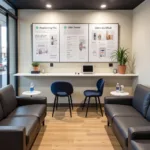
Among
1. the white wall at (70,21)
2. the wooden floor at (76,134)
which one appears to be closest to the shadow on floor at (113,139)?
the wooden floor at (76,134)

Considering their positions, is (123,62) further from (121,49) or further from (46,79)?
(46,79)

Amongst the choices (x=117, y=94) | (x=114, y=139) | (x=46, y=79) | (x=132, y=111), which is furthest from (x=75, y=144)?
(x=46, y=79)

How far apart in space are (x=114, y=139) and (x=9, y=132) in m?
1.90

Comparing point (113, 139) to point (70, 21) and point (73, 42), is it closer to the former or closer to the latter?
point (73, 42)

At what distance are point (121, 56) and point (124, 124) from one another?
2683 mm

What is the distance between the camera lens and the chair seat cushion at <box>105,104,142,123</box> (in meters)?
3.46

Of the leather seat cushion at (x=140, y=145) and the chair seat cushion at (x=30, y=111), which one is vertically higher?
the chair seat cushion at (x=30, y=111)

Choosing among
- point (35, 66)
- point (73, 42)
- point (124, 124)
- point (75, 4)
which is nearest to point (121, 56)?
point (73, 42)

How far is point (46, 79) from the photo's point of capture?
559 cm

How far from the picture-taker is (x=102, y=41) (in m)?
5.52

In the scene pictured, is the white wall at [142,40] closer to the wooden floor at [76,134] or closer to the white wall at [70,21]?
the white wall at [70,21]

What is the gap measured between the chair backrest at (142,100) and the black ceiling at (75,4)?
2183 mm

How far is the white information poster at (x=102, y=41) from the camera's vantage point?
5.48 m

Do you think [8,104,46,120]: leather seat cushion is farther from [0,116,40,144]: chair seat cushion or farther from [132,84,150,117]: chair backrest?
[132,84,150,117]: chair backrest
